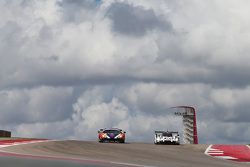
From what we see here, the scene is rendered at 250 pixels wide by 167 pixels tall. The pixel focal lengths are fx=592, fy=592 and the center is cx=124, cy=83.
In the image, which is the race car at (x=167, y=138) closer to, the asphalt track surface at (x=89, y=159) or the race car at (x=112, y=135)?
the race car at (x=112, y=135)

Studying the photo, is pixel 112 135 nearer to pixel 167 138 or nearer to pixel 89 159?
pixel 167 138

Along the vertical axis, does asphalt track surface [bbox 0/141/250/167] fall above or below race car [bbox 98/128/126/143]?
below

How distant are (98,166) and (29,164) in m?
1.76

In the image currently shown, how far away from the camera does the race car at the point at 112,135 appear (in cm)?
4881

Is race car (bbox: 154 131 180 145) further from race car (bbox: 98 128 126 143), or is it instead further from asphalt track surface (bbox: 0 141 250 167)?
asphalt track surface (bbox: 0 141 250 167)

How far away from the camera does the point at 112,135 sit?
48.8 m

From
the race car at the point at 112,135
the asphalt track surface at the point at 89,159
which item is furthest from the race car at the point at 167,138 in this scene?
the asphalt track surface at the point at 89,159

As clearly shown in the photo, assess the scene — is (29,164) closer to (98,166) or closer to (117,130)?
(98,166)

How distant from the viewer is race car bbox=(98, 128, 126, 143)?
1922 inches

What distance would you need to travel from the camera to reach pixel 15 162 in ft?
50.4

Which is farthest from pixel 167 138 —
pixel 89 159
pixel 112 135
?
pixel 89 159

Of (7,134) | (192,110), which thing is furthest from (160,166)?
(192,110)

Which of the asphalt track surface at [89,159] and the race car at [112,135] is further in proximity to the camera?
the race car at [112,135]

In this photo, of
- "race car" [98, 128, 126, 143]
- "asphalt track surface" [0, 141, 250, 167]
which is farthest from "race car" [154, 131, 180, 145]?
"asphalt track surface" [0, 141, 250, 167]
